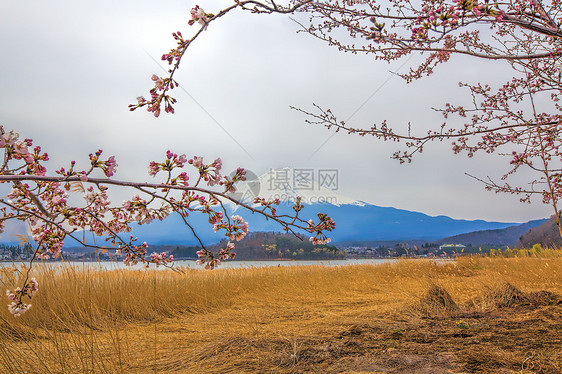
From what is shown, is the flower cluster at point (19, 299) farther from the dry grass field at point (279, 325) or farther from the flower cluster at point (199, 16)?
the flower cluster at point (199, 16)

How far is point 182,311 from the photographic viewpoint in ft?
20.6

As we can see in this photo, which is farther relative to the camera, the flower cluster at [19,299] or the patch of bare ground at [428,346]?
the flower cluster at [19,299]

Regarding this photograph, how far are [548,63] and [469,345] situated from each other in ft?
11.2

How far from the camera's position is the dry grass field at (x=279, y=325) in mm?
2967

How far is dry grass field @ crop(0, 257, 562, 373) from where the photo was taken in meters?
2.97

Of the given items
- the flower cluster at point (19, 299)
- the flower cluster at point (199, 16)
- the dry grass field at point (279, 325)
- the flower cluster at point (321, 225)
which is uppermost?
the flower cluster at point (199, 16)

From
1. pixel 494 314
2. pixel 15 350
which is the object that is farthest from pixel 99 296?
pixel 494 314

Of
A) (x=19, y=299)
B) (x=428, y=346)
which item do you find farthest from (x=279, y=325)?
(x=19, y=299)

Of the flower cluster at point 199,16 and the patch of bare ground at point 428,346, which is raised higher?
Answer: the flower cluster at point 199,16

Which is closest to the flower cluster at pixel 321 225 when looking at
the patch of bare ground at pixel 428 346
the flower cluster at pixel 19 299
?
the patch of bare ground at pixel 428 346

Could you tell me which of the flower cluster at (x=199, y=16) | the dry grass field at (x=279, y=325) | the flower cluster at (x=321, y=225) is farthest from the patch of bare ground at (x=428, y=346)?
the flower cluster at (x=199, y=16)

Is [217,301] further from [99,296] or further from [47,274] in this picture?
[47,274]

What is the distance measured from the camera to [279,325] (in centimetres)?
473

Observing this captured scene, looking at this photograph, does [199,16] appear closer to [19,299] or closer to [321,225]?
[321,225]
